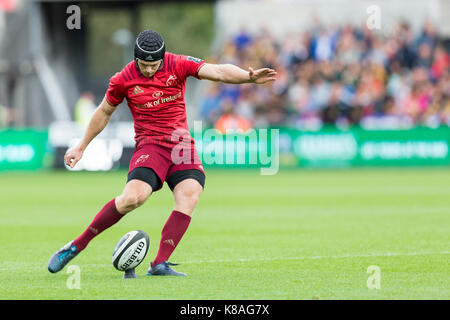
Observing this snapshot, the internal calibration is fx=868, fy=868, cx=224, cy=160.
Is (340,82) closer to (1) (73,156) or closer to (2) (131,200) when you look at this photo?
(1) (73,156)

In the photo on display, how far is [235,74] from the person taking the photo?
777 cm

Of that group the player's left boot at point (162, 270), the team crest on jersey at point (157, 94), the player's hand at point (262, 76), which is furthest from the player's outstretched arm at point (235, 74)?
the player's left boot at point (162, 270)

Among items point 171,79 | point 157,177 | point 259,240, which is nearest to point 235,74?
point 171,79

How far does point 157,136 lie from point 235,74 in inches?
38.2

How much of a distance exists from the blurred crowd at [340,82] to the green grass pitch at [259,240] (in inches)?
238

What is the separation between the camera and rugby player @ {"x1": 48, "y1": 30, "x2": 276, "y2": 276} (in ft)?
25.5

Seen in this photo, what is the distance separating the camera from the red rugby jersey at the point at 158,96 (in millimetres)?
7977

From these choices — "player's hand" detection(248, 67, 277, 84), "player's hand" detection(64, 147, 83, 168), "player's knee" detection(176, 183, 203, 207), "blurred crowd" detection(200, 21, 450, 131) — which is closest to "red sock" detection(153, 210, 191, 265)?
"player's knee" detection(176, 183, 203, 207)

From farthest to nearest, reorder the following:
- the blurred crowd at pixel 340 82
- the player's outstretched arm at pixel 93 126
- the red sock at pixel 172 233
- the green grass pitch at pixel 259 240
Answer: the blurred crowd at pixel 340 82, the player's outstretched arm at pixel 93 126, the red sock at pixel 172 233, the green grass pitch at pixel 259 240

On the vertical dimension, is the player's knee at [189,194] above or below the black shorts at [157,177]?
below

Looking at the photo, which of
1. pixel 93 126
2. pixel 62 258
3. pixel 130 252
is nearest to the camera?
pixel 130 252

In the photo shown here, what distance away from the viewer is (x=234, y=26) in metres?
33.2

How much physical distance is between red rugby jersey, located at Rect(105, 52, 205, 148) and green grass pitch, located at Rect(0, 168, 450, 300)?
4.35ft

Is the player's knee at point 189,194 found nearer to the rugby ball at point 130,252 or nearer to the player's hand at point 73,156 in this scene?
the rugby ball at point 130,252
